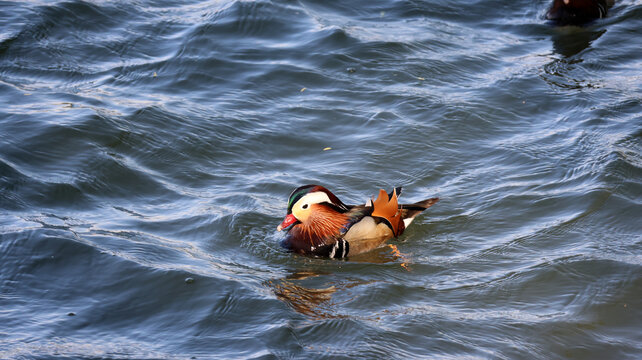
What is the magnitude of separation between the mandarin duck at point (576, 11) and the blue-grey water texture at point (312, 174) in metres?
0.24

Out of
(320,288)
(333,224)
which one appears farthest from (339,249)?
(320,288)

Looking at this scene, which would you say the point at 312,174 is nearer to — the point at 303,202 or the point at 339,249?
the point at 303,202

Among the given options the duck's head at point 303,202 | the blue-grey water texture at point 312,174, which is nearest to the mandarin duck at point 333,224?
the duck's head at point 303,202

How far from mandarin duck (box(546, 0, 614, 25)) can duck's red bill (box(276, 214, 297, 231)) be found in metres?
6.74

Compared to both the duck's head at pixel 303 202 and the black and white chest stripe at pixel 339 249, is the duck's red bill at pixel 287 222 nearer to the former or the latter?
the duck's head at pixel 303 202

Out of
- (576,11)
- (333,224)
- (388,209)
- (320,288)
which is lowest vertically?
(320,288)

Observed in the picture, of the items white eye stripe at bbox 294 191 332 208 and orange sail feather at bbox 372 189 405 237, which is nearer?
orange sail feather at bbox 372 189 405 237

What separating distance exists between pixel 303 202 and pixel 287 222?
221 mm

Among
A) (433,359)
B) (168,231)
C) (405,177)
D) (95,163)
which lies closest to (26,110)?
(95,163)

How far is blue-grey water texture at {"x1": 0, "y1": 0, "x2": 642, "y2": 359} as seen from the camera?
4.99 meters

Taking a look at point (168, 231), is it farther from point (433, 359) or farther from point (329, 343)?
point (433, 359)

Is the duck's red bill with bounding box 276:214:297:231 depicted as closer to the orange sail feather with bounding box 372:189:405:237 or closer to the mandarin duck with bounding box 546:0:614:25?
the orange sail feather with bounding box 372:189:405:237

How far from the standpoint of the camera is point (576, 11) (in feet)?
36.2

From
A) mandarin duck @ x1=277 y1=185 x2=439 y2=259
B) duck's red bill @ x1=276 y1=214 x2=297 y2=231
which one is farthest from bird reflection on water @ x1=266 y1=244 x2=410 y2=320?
duck's red bill @ x1=276 y1=214 x2=297 y2=231
